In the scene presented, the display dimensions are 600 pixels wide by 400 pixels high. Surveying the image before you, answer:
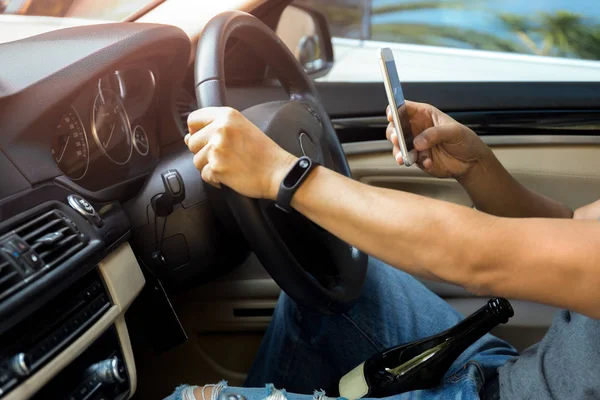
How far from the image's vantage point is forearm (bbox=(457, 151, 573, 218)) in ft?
3.98

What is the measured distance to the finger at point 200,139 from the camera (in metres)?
0.90

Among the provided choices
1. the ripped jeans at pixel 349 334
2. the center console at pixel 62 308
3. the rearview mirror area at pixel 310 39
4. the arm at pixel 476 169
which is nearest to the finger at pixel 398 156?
the arm at pixel 476 169

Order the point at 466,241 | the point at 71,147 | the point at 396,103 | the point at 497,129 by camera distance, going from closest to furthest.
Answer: the point at 466,241
the point at 396,103
the point at 71,147
the point at 497,129

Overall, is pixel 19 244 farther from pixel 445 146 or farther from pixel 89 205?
pixel 445 146

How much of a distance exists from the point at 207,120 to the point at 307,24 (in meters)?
1.29

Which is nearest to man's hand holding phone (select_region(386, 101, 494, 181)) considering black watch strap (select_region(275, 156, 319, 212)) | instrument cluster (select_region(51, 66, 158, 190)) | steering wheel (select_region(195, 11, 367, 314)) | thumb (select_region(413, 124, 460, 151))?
thumb (select_region(413, 124, 460, 151))

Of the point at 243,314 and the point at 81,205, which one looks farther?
the point at 243,314

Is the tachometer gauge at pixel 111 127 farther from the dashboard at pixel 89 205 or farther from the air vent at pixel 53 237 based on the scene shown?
the air vent at pixel 53 237

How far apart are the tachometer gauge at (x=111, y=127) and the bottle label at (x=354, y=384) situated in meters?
0.52

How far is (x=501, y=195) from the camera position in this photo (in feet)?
3.98

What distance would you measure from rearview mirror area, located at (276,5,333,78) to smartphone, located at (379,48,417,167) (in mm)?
949

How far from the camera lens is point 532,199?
123 cm

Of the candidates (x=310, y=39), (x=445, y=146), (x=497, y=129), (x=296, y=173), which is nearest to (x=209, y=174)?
(x=296, y=173)

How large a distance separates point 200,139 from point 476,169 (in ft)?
1.76
